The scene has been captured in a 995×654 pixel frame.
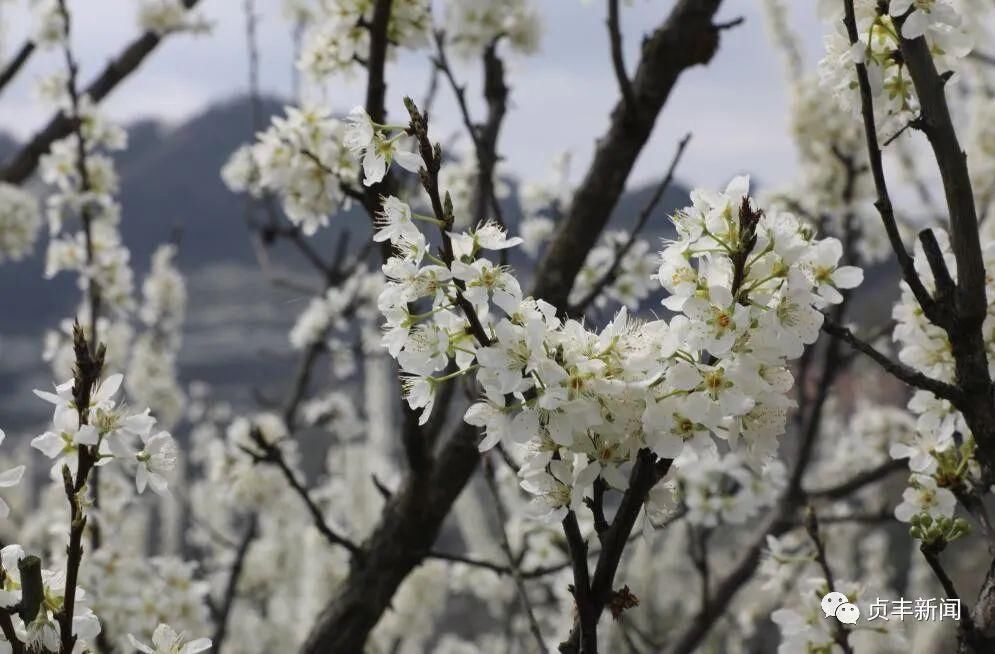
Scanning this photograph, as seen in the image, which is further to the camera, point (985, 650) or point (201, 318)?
point (201, 318)

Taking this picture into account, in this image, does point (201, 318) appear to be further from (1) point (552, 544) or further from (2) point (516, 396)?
(2) point (516, 396)

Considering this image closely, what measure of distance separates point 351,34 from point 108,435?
147 cm

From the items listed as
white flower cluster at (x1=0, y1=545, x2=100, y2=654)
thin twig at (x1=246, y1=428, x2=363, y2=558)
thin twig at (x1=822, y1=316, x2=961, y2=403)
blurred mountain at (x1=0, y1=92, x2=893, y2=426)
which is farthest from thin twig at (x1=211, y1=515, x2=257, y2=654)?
blurred mountain at (x1=0, y1=92, x2=893, y2=426)

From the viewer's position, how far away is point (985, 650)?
135 cm

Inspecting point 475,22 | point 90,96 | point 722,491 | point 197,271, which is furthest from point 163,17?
point 197,271

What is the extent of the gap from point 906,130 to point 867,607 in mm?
982

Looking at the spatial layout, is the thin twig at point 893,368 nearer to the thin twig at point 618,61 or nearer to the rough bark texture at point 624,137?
the thin twig at point 618,61

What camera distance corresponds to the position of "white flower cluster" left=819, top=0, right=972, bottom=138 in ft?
4.23

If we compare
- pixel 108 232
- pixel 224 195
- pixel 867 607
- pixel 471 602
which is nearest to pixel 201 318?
pixel 224 195

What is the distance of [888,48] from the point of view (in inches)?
55.9

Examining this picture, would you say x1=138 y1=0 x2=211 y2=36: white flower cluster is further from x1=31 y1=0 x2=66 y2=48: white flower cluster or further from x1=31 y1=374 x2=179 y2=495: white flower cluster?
x1=31 y1=374 x2=179 y2=495: white flower cluster

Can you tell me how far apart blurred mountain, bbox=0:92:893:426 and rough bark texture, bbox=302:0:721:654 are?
34.3 m

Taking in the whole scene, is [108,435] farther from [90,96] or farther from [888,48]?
[90,96]

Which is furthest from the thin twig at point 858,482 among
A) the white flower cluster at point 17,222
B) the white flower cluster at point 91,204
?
the white flower cluster at point 17,222
